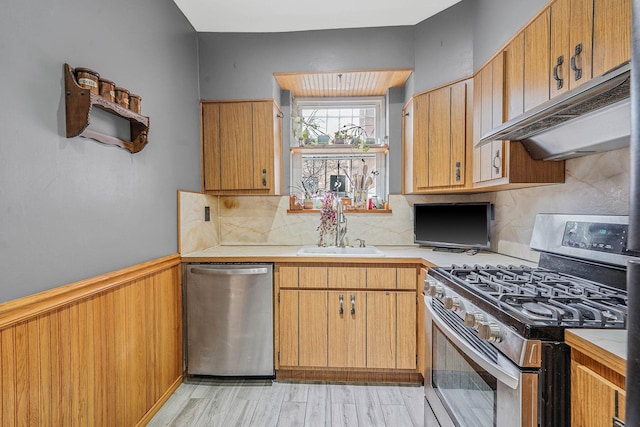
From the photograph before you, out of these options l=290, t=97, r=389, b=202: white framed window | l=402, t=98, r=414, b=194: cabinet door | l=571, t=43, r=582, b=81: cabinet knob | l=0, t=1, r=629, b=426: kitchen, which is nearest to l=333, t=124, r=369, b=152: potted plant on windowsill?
l=290, t=97, r=389, b=202: white framed window

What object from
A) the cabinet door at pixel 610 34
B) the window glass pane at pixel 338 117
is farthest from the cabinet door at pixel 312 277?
the cabinet door at pixel 610 34

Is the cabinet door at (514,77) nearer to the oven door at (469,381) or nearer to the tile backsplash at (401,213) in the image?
the tile backsplash at (401,213)

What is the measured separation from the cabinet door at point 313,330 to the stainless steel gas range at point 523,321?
0.78 metres

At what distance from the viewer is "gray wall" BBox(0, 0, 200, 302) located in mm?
1064

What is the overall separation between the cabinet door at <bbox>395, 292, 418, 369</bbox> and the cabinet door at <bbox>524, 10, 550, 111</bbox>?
136cm

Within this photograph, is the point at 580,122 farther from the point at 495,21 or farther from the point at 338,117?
the point at 338,117

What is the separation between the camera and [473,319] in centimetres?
113

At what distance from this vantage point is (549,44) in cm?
142

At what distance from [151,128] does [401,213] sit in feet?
6.67

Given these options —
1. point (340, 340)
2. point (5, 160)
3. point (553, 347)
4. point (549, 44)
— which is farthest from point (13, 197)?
point (549, 44)

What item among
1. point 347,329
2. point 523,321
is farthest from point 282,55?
point 523,321

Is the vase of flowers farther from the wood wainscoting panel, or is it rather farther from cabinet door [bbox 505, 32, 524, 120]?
cabinet door [bbox 505, 32, 524, 120]

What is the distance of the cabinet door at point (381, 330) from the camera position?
2.19m

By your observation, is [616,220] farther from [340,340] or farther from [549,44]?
[340,340]
